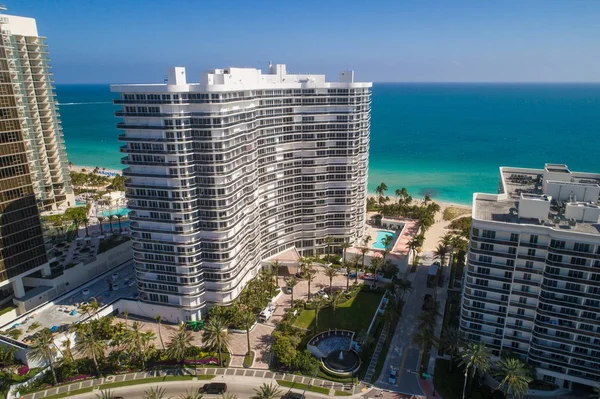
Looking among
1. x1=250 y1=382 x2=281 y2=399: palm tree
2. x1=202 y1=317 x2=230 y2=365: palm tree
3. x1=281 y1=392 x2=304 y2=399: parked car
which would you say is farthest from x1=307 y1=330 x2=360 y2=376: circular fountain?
x1=202 y1=317 x2=230 y2=365: palm tree

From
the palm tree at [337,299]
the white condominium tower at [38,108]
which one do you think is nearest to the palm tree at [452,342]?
the palm tree at [337,299]

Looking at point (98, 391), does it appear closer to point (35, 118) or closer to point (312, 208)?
point (312, 208)

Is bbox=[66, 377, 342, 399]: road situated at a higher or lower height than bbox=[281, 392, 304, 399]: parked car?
lower

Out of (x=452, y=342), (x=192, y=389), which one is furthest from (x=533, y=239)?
(x=192, y=389)

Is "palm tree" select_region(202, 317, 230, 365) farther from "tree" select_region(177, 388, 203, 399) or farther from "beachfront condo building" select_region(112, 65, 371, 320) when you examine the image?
"beachfront condo building" select_region(112, 65, 371, 320)

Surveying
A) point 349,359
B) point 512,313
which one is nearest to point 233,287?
point 349,359

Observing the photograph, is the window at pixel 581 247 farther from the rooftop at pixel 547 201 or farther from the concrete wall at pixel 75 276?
the concrete wall at pixel 75 276

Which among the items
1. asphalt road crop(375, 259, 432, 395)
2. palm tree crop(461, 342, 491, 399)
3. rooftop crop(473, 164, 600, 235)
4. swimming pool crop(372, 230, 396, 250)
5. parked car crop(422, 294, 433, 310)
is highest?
rooftop crop(473, 164, 600, 235)

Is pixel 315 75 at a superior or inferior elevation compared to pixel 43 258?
superior
